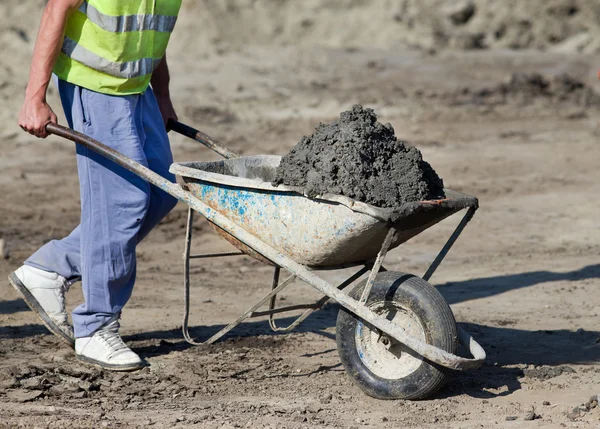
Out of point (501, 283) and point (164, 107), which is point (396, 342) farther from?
point (501, 283)

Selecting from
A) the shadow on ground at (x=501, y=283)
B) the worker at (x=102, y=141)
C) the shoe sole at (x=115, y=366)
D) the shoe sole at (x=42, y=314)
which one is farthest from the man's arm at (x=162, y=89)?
the shadow on ground at (x=501, y=283)

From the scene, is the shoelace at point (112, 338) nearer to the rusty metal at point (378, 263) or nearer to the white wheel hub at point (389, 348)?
the white wheel hub at point (389, 348)

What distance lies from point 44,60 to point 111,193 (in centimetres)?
67

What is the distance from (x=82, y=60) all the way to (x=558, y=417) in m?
2.57

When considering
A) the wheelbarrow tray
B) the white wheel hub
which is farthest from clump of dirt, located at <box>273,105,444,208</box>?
the white wheel hub

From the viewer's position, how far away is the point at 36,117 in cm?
399

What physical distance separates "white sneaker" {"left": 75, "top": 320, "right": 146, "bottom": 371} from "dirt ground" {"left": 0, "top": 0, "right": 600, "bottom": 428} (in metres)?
0.06

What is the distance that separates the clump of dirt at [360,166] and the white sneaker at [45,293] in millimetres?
1377

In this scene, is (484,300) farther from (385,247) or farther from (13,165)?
(13,165)

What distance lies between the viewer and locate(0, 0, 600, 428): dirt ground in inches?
155

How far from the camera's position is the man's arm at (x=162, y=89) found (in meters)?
4.69

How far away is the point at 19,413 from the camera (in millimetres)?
3768

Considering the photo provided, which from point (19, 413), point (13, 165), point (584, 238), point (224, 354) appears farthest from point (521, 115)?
point (19, 413)

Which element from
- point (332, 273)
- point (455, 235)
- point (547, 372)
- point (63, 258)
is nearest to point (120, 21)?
point (63, 258)
